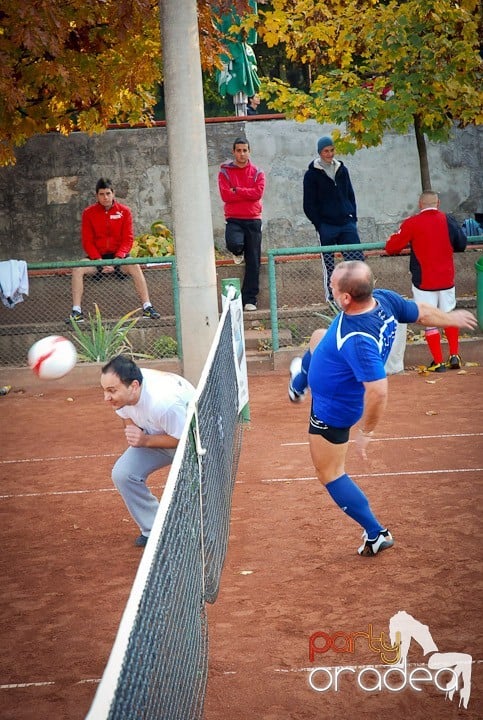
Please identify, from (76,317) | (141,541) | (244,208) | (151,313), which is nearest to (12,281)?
(76,317)

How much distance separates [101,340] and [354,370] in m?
8.66

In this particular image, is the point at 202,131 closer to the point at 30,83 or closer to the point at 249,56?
the point at 30,83

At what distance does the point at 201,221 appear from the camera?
11.1m

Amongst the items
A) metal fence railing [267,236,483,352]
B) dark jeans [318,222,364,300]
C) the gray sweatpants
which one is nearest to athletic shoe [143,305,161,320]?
metal fence railing [267,236,483,352]

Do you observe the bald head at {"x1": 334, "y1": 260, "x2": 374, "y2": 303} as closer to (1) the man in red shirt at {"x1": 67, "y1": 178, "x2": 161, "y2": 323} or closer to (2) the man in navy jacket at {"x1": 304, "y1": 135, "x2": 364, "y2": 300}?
(2) the man in navy jacket at {"x1": 304, "y1": 135, "x2": 364, "y2": 300}

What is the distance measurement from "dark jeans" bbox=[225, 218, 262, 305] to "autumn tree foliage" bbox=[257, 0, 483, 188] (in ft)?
6.47

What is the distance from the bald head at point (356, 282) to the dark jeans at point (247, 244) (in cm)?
910

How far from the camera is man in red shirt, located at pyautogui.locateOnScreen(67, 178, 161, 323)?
15248mm

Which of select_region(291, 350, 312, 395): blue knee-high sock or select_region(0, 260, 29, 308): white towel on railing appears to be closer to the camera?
select_region(291, 350, 312, 395): blue knee-high sock

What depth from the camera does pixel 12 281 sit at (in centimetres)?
1498

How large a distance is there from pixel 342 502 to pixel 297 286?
9.55 meters

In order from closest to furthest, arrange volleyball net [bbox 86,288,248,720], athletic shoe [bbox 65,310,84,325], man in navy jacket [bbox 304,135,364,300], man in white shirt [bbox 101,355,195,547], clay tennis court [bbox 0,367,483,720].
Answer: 1. volleyball net [bbox 86,288,248,720]
2. clay tennis court [bbox 0,367,483,720]
3. man in white shirt [bbox 101,355,195,547]
4. athletic shoe [bbox 65,310,84,325]
5. man in navy jacket [bbox 304,135,364,300]

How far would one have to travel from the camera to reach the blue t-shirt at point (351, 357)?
22.0 feet

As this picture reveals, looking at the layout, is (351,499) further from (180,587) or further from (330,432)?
(180,587)
